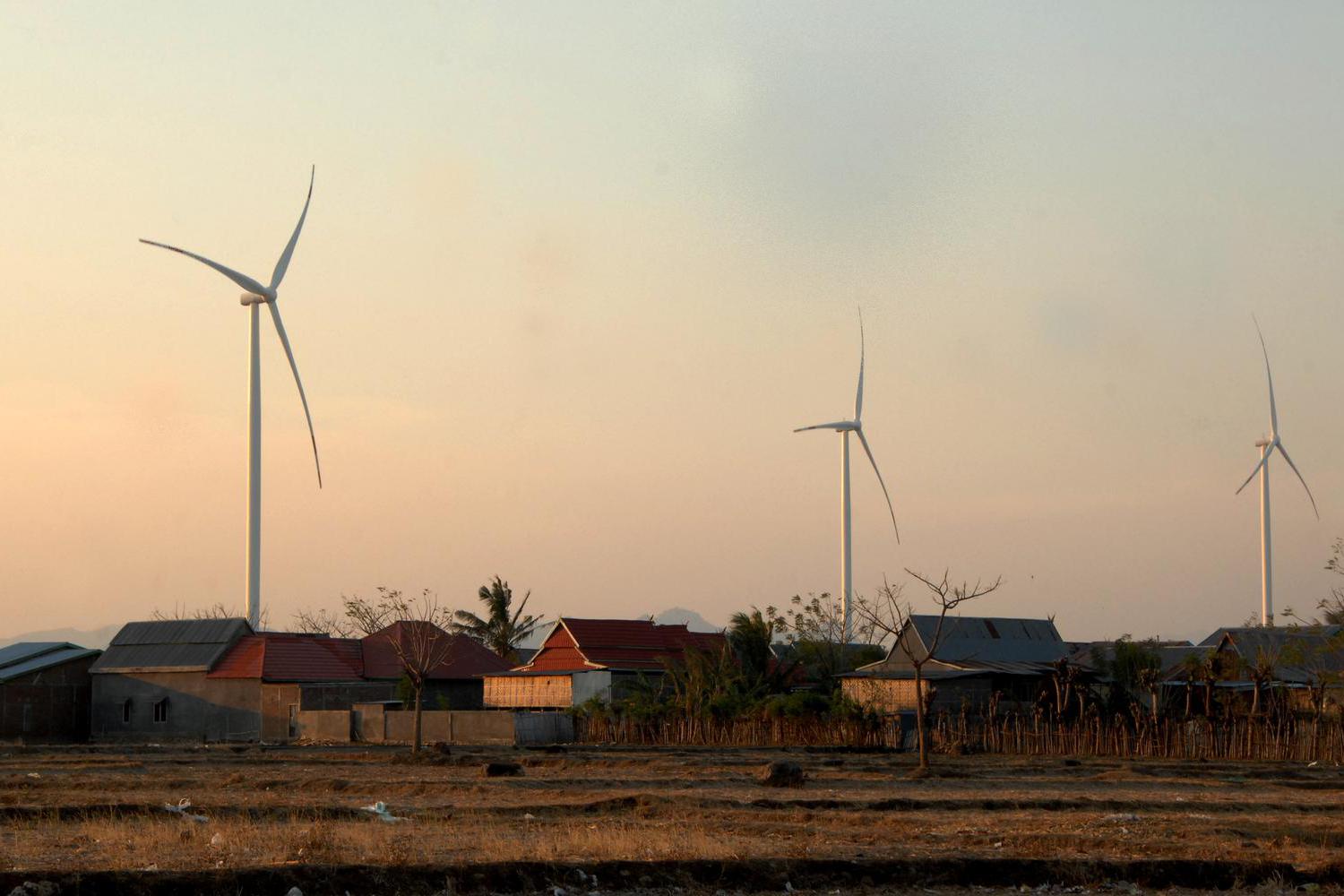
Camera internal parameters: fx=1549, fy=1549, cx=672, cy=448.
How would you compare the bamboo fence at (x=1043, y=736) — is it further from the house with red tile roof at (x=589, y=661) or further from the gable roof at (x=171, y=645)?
the gable roof at (x=171, y=645)

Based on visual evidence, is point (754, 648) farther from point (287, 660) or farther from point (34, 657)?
point (34, 657)

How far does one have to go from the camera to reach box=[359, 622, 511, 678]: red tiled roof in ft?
227

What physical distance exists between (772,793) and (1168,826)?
8509mm

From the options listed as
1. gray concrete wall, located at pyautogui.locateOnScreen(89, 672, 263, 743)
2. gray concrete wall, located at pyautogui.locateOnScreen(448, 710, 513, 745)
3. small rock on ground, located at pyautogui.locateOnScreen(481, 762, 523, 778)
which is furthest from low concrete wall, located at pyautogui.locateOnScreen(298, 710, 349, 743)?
small rock on ground, located at pyautogui.locateOnScreen(481, 762, 523, 778)

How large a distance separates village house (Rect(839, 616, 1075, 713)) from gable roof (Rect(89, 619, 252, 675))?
27.3 meters

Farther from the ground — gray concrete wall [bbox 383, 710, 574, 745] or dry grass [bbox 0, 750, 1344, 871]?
dry grass [bbox 0, 750, 1344, 871]

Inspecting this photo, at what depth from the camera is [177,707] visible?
66.3m

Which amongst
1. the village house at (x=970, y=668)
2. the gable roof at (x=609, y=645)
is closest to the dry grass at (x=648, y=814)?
the village house at (x=970, y=668)

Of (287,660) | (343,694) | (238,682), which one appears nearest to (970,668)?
(343,694)

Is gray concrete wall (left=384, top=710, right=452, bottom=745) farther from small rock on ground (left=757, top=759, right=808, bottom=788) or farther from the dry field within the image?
small rock on ground (left=757, top=759, right=808, bottom=788)

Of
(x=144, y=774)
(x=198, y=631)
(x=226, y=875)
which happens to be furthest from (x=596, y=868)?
(x=198, y=631)

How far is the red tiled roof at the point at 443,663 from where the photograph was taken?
6912 centimetres

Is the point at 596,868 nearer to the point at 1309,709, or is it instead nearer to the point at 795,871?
the point at 795,871

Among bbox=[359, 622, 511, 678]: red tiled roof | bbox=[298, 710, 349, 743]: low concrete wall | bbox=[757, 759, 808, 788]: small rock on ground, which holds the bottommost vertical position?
bbox=[298, 710, 349, 743]: low concrete wall
